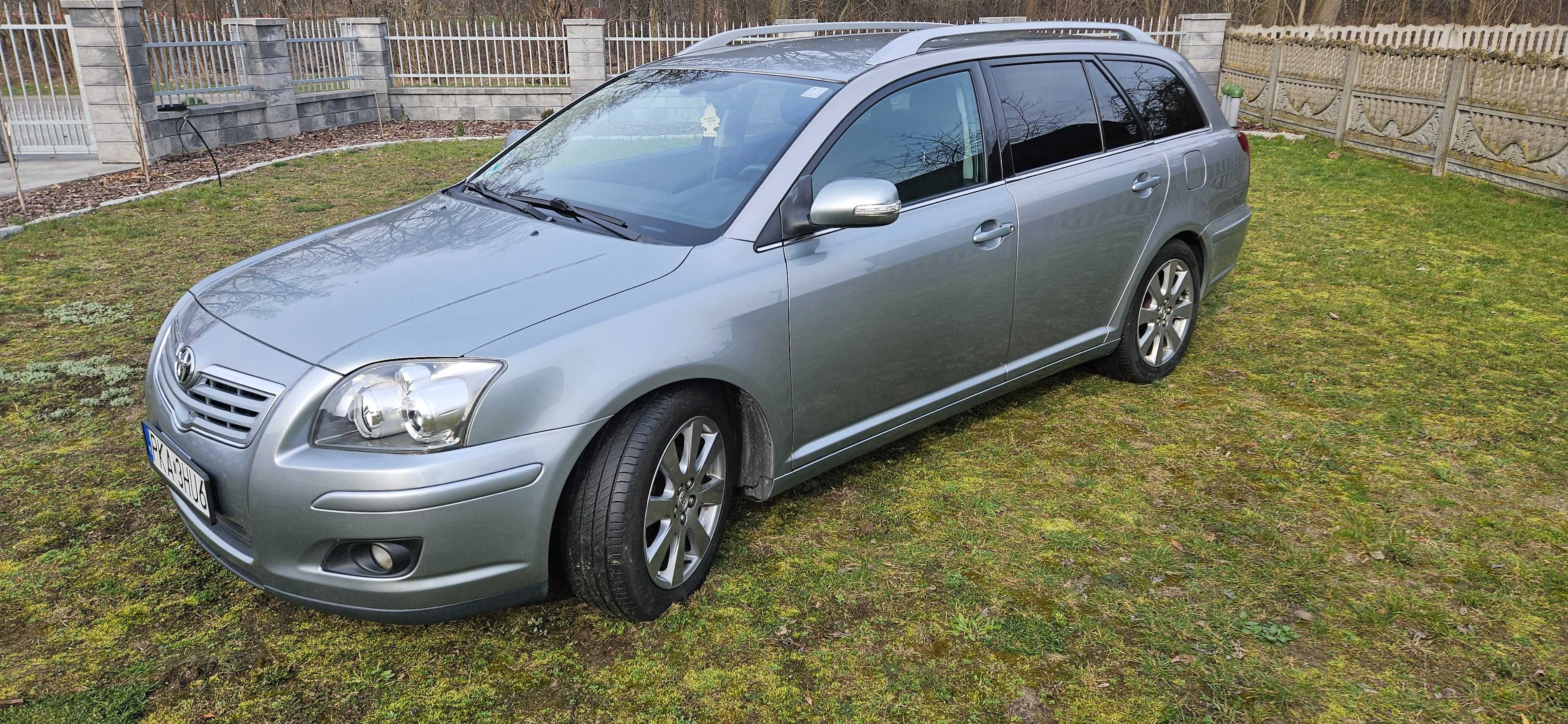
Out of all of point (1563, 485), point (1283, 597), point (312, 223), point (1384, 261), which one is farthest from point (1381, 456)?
point (312, 223)

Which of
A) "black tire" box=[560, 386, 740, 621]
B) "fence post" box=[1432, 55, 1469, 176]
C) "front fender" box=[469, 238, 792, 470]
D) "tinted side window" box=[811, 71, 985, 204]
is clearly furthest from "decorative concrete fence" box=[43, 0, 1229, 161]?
"black tire" box=[560, 386, 740, 621]

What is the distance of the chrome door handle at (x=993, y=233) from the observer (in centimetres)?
372

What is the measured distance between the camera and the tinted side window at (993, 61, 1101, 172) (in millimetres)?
3984

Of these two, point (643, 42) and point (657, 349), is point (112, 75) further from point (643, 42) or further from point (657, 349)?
point (657, 349)

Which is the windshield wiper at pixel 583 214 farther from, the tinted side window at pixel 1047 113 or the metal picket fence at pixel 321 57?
the metal picket fence at pixel 321 57

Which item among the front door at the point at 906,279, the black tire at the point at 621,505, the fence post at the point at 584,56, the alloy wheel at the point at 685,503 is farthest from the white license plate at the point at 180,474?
the fence post at the point at 584,56

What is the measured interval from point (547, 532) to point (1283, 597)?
230cm

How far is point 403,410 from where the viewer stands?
8.13 ft

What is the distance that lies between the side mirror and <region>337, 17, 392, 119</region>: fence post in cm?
1490

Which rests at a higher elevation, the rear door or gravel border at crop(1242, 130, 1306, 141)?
the rear door

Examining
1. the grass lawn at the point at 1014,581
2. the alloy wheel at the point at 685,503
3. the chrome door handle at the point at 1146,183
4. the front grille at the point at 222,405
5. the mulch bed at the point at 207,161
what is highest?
the chrome door handle at the point at 1146,183

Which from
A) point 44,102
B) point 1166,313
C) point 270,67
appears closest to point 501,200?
point 1166,313

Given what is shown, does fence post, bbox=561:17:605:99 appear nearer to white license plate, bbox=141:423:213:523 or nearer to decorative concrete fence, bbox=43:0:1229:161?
decorative concrete fence, bbox=43:0:1229:161

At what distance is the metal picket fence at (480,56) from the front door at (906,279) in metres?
14.9
